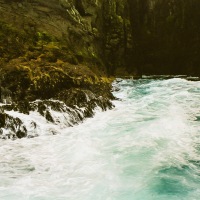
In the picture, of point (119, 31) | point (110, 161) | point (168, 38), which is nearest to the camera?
point (110, 161)

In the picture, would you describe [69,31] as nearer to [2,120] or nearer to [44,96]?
[44,96]

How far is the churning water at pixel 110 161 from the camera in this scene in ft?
25.3

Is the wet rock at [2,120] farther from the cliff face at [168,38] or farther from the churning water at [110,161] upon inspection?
the cliff face at [168,38]

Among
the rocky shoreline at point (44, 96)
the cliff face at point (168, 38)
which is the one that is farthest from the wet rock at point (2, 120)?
the cliff face at point (168, 38)

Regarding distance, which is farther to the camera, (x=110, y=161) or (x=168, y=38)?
(x=168, y=38)

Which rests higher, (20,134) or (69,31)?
(69,31)

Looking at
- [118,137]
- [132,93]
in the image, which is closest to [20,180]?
[118,137]

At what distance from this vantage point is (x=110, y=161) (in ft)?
31.0

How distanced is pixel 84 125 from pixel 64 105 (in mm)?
Answer: 1388

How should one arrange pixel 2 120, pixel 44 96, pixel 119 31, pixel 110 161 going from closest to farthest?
pixel 110 161 < pixel 2 120 < pixel 44 96 < pixel 119 31

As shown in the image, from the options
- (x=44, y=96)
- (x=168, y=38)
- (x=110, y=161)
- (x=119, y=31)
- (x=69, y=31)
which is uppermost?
(x=119, y=31)

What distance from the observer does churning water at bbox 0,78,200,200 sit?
303 inches

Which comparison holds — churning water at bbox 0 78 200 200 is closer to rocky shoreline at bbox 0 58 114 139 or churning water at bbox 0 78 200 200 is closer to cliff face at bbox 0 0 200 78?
rocky shoreline at bbox 0 58 114 139

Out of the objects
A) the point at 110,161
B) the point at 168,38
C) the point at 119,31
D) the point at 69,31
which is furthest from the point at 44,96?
the point at 168,38
